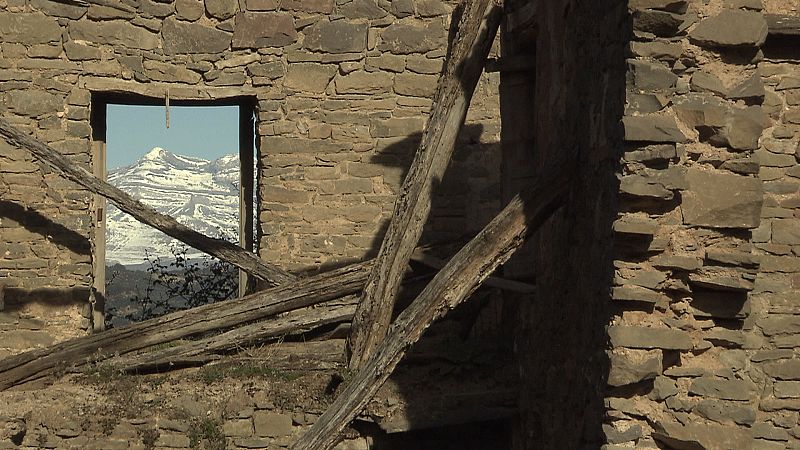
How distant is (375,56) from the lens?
783 centimetres

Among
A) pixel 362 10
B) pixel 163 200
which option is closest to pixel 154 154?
pixel 163 200

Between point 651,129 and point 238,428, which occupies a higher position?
point 651,129

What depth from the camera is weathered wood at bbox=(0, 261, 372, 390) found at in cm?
689

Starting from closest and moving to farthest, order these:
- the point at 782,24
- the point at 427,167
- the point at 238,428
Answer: the point at 782,24, the point at 427,167, the point at 238,428

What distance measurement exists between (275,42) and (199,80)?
0.66 meters

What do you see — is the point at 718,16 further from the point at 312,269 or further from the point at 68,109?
the point at 68,109

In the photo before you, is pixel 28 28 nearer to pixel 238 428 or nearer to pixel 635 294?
pixel 238 428

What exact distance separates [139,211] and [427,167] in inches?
107

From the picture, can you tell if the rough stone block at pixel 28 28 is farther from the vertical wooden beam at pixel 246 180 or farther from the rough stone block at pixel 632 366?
the rough stone block at pixel 632 366

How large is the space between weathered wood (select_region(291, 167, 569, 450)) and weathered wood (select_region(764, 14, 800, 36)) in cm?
123

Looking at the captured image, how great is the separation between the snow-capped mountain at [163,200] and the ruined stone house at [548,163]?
12.2m

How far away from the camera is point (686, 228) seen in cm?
393

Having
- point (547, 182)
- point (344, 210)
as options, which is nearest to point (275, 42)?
point (344, 210)

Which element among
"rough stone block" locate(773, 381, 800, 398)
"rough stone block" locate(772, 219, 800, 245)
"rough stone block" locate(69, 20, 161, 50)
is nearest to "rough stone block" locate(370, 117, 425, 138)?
"rough stone block" locate(69, 20, 161, 50)
